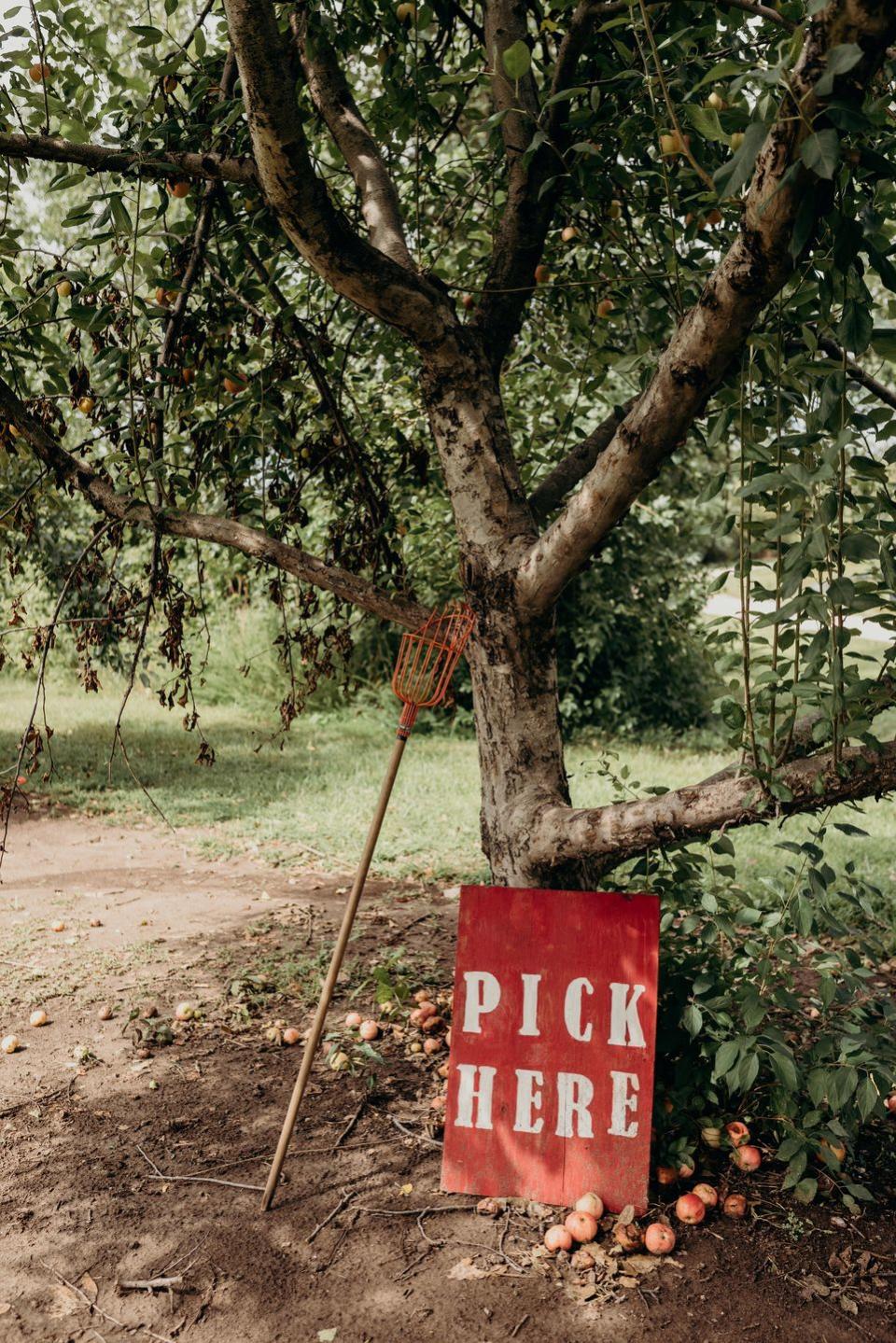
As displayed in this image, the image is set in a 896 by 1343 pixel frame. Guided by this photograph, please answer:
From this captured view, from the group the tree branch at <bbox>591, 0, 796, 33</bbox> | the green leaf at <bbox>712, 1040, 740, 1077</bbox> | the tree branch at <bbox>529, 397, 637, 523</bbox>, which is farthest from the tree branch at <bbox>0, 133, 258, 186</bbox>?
the green leaf at <bbox>712, 1040, 740, 1077</bbox>

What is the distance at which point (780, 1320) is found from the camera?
1980 millimetres

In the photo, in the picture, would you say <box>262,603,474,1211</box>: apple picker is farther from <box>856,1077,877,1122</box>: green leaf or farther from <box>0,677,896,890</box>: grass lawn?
<box>0,677,896,890</box>: grass lawn

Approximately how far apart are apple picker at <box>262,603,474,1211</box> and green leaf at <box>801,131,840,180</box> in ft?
4.25

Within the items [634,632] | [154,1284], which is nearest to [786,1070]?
[154,1284]

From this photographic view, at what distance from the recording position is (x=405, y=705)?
2.52 m

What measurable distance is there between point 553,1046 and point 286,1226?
0.72 meters

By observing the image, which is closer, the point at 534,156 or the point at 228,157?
the point at 228,157

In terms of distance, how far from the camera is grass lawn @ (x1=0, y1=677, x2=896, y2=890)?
18.8 ft

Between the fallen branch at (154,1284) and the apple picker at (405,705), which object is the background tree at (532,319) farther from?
the fallen branch at (154,1284)

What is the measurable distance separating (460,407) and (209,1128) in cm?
202

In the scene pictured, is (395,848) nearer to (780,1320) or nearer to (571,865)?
(571,865)

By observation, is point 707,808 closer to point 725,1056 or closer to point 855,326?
point 725,1056

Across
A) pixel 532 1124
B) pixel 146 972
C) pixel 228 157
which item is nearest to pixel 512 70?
pixel 228 157

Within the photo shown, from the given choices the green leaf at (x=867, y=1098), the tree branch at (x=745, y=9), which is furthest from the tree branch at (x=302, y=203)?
the green leaf at (x=867, y=1098)
